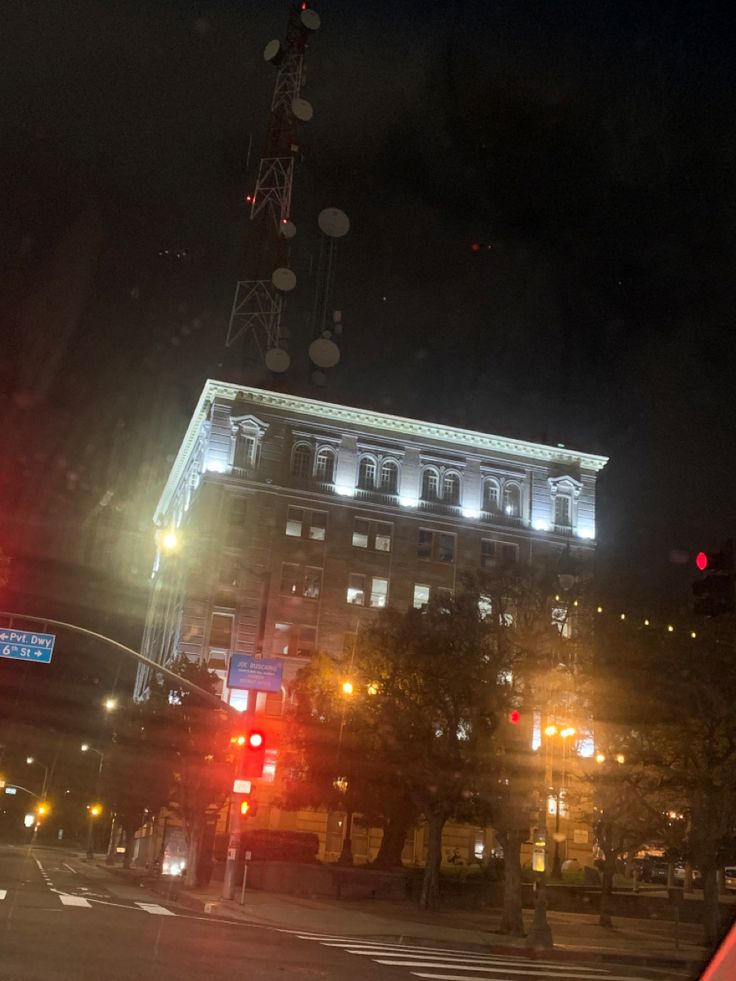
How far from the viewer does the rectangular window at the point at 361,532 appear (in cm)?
7206

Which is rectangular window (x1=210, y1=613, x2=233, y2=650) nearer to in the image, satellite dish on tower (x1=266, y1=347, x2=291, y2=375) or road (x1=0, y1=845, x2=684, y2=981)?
satellite dish on tower (x1=266, y1=347, x2=291, y2=375)

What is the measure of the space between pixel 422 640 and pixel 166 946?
68.2 feet

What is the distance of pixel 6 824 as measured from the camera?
423 feet

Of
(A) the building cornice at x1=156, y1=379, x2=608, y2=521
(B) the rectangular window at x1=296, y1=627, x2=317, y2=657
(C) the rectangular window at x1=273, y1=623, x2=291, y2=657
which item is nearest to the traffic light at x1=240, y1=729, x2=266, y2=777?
(C) the rectangular window at x1=273, y1=623, x2=291, y2=657

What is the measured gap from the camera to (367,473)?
74.6m

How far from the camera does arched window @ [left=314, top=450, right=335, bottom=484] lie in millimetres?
73500

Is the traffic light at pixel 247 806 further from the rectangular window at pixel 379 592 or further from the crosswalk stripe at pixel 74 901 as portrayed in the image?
the rectangular window at pixel 379 592

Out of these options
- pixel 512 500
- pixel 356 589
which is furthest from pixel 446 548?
pixel 356 589

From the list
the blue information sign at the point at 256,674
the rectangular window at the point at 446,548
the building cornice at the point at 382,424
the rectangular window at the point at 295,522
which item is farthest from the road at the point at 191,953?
the building cornice at the point at 382,424

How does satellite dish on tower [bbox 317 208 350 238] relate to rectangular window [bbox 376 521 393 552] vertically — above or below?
above

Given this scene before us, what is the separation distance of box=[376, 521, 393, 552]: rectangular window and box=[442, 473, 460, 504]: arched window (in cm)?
577

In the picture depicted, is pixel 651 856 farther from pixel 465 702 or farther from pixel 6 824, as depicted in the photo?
pixel 6 824

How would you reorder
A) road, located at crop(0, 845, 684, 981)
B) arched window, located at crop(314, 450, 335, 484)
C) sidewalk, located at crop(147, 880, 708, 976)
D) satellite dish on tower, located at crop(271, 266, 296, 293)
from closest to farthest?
road, located at crop(0, 845, 684, 981)
sidewalk, located at crop(147, 880, 708, 976)
arched window, located at crop(314, 450, 335, 484)
satellite dish on tower, located at crop(271, 266, 296, 293)

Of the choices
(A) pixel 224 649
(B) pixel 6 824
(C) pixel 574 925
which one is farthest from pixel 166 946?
(B) pixel 6 824
